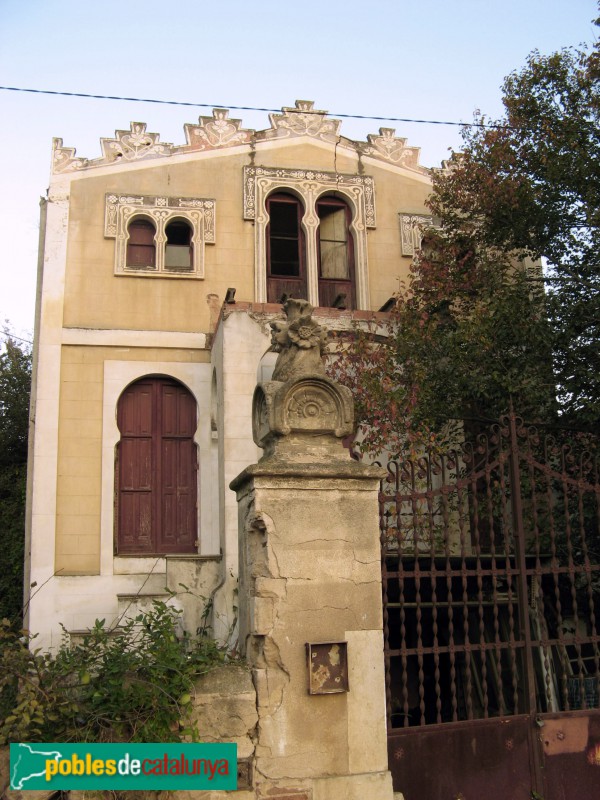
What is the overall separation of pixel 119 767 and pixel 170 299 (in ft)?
30.0

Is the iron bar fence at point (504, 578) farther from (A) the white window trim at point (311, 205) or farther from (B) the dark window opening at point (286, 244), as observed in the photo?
(B) the dark window opening at point (286, 244)

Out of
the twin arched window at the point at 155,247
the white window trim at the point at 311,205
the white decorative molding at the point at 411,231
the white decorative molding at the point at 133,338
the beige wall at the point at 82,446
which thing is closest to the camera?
the beige wall at the point at 82,446

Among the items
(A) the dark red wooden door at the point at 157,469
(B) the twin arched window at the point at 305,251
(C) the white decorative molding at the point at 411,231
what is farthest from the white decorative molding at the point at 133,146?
(C) the white decorative molding at the point at 411,231

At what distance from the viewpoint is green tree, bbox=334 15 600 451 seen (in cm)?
973

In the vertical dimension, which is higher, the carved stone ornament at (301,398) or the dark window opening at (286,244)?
the dark window opening at (286,244)

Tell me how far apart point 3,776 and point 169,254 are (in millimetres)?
9892

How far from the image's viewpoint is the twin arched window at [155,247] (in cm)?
1343

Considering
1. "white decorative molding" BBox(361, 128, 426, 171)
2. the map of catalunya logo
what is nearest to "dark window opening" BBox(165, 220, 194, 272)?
"white decorative molding" BBox(361, 128, 426, 171)

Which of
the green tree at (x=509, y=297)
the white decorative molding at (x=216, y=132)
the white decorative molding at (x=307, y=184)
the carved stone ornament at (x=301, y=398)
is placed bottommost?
the carved stone ornament at (x=301, y=398)

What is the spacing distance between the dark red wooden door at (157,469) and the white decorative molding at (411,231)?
14.2 ft

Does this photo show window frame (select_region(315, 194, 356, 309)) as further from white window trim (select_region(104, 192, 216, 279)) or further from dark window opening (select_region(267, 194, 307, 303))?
white window trim (select_region(104, 192, 216, 279))

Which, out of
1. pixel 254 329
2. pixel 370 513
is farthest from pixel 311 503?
pixel 254 329

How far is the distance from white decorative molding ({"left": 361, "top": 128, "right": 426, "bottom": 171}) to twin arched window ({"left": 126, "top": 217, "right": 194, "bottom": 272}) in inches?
135

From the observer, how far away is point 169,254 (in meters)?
13.7
